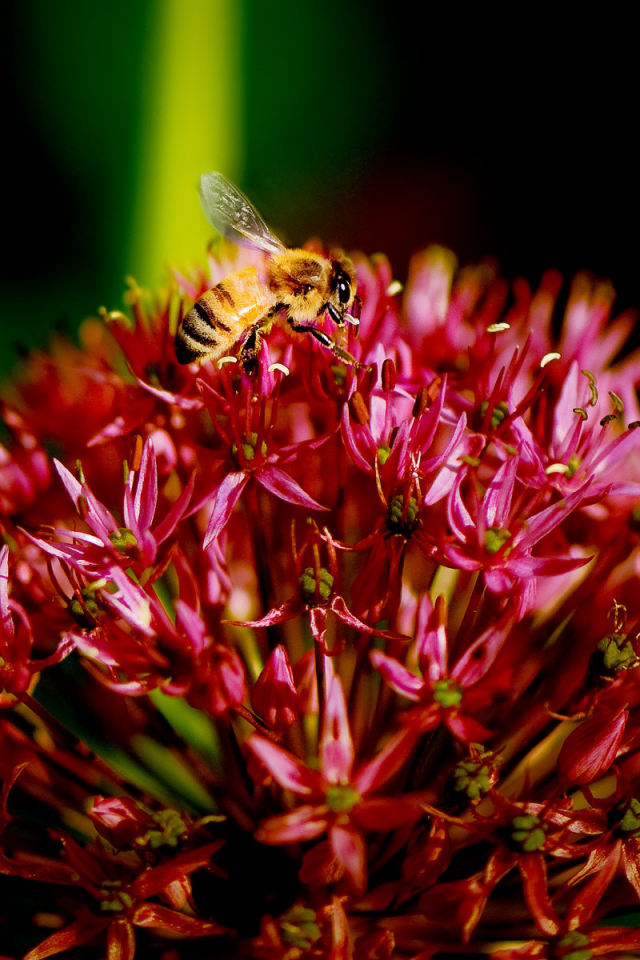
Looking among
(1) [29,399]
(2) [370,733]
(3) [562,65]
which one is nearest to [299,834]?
(2) [370,733]

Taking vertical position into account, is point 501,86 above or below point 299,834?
above

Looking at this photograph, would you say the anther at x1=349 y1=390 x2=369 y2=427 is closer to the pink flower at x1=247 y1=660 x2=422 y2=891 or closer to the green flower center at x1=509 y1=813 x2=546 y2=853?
the pink flower at x1=247 y1=660 x2=422 y2=891

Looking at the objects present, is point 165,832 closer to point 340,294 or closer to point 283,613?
→ point 283,613

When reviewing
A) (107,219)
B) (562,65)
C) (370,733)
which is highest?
(562,65)

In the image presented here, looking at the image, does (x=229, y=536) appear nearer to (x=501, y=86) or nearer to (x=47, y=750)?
(x=47, y=750)

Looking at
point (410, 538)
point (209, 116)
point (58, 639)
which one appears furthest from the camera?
point (209, 116)

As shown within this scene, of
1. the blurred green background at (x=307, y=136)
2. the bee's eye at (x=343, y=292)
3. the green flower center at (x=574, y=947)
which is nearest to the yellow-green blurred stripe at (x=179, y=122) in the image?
the blurred green background at (x=307, y=136)

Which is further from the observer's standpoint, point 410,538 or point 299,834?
point 410,538

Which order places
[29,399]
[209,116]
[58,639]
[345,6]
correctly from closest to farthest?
[58,639], [29,399], [209,116], [345,6]
